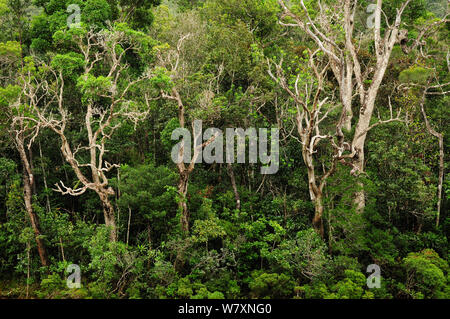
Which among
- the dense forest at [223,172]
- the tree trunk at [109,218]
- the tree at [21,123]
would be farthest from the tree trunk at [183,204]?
the tree at [21,123]

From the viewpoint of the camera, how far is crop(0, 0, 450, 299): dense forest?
1235 centimetres

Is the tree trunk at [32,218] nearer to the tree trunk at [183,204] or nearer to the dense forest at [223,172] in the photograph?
the dense forest at [223,172]

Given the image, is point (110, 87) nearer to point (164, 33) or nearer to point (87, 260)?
point (87, 260)

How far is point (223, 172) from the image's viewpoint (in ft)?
56.8

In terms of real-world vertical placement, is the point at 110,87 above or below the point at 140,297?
above

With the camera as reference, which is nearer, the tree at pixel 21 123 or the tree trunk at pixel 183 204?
the tree at pixel 21 123

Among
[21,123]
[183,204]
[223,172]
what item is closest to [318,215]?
[183,204]

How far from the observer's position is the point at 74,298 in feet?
37.3

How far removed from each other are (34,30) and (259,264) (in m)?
13.7

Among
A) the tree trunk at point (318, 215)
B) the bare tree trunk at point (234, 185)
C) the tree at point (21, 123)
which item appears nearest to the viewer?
the tree at point (21, 123)

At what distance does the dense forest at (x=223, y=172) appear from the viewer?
1235 cm

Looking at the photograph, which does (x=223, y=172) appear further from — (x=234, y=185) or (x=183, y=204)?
(x=183, y=204)

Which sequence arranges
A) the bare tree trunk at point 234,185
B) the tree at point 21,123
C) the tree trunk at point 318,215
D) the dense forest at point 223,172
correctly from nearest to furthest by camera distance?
the dense forest at point 223,172
the tree at point 21,123
the tree trunk at point 318,215
the bare tree trunk at point 234,185
